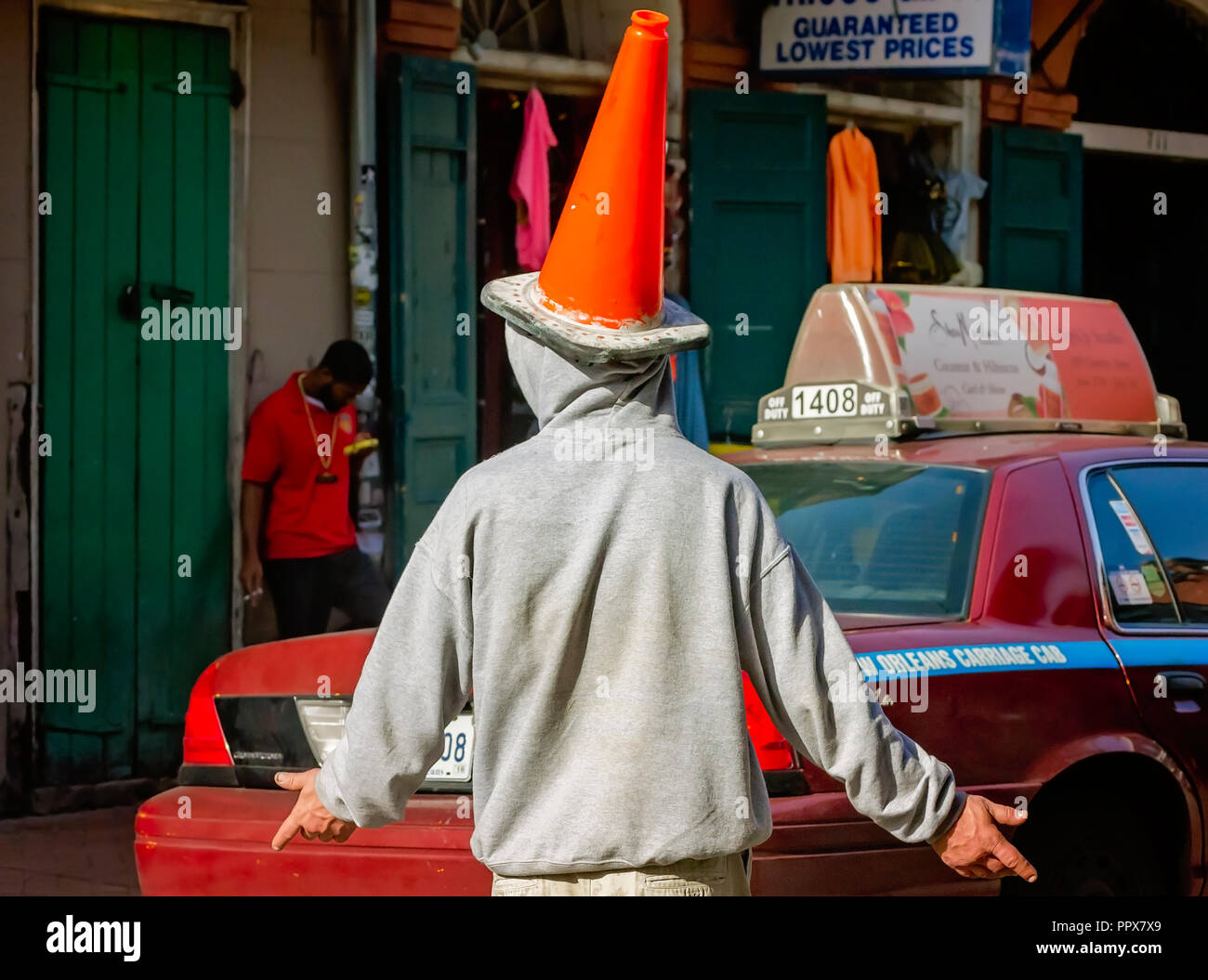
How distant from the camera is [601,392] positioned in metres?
2.74

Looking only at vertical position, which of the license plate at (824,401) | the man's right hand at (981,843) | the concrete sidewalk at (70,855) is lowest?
the concrete sidewalk at (70,855)

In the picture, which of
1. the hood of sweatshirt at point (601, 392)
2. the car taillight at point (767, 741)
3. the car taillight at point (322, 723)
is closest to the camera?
the hood of sweatshirt at point (601, 392)

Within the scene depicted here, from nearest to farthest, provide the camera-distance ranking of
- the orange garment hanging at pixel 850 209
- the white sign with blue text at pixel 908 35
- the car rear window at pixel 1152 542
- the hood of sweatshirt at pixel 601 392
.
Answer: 1. the hood of sweatshirt at pixel 601 392
2. the car rear window at pixel 1152 542
3. the white sign with blue text at pixel 908 35
4. the orange garment hanging at pixel 850 209

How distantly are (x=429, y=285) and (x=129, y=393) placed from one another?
5.59ft

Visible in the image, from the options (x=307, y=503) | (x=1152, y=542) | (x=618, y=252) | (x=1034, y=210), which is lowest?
(x=307, y=503)

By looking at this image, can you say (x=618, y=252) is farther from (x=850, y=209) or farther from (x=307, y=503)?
(x=850, y=209)

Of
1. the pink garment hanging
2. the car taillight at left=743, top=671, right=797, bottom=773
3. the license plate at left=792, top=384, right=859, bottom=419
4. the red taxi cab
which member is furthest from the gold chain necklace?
the car taillight at left=743, top=671, right=797, bottom=773

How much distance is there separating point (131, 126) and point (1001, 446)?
183 inches

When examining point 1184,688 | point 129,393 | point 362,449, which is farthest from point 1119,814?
point 129,393

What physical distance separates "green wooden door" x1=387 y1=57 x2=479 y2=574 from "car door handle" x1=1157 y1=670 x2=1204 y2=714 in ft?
15.2

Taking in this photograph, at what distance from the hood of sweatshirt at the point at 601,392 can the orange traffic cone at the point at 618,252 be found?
0.03 metres

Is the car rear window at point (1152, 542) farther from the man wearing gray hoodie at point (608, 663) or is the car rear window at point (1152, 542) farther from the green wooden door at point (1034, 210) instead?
the green wooden door at point (1034, 210)

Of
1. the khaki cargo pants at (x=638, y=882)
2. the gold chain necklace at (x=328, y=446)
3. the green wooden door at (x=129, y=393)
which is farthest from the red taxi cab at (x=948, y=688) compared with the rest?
the green wooden door at (x=129, y=393)

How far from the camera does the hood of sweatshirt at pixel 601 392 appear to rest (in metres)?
2.74
